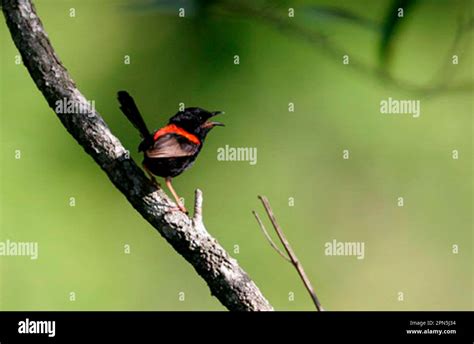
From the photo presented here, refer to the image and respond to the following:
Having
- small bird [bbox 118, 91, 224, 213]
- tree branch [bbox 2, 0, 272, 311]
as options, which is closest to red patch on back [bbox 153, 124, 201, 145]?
small bird [bbox 118, 91, 224, 213]

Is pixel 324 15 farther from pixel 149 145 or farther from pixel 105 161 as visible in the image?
pixel 105 161

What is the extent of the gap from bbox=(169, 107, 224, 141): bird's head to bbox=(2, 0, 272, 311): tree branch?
848 mm

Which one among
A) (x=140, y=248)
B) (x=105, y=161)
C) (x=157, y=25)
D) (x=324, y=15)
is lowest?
(x=140, y=248)

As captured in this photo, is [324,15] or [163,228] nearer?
[163,228]

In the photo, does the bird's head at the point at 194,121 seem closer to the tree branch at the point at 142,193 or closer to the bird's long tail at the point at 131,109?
the bird's long tail at the point at 131,109

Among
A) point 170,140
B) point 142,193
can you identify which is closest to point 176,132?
point 170,140

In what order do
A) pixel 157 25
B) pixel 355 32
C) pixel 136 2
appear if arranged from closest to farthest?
pixel 136 2 → pixel 355 32 → pixel 157 25

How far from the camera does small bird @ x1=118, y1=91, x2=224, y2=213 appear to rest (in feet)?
10.4

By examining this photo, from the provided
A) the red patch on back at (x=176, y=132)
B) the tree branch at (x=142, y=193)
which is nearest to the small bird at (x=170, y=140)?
the red patch on back at (x=176, y=132)

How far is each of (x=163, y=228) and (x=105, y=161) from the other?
13.3 inches

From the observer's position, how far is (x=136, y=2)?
4.15 m

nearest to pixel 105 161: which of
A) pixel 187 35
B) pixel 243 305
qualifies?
pixel 243 305
